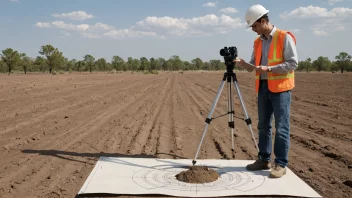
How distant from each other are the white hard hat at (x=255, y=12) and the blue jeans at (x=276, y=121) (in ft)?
2.71

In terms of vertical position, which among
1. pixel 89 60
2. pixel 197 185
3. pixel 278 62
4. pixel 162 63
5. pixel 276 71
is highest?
pixel 89 60

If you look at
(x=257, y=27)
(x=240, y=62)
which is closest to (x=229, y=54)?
(x=240, y=62)

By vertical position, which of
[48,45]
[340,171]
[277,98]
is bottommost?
[340,171]

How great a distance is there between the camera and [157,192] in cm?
392

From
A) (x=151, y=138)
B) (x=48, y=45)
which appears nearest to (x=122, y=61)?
(x=48, y=45)

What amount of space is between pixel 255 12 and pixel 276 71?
2.51ft

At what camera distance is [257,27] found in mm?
4402

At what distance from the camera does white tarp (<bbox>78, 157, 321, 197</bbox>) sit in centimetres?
396

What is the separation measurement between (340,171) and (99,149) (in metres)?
3.75

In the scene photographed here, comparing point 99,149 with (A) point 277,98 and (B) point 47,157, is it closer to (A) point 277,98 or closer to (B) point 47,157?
(B) point 47,157

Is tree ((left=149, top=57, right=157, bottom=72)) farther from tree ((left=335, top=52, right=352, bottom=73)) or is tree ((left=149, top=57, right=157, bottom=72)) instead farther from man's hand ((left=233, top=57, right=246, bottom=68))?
man's hand ((left=233, top=57, right=246, bottom=68))

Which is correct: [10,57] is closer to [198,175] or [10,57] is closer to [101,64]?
[101,64]

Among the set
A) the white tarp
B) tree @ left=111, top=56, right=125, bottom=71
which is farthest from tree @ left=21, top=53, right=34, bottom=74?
the white tarp

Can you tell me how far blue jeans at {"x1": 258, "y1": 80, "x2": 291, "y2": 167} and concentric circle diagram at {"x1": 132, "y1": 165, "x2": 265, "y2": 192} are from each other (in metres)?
0.35
